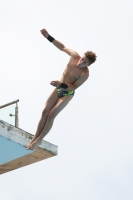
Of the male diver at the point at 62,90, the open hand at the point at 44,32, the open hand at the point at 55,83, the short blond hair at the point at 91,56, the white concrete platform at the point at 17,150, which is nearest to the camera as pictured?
the open hand at the point at 55,83

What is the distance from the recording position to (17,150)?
2117cm

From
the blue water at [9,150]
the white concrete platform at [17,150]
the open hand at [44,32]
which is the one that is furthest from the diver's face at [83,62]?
the blue water at [9,150]

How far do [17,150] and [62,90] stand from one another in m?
5.23

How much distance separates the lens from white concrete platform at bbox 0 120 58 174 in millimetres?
20547

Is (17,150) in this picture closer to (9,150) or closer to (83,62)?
(9,150)

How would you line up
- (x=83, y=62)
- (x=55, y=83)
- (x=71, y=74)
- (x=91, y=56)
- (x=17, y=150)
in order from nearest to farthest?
(x=55, y=83)
(x=91, y=56)
(x=83, y=62)
(x=71, y=74)
(x=17, y=150)

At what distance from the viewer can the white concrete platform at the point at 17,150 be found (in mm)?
20547

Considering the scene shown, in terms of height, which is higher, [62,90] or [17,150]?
[17,150]

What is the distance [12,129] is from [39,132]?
14.3 ft

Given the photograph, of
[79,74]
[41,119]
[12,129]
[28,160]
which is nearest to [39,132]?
[41,119]

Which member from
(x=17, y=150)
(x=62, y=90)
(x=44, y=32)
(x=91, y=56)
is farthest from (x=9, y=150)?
(x=91, y=56)

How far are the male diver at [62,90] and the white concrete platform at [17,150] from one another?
405cm

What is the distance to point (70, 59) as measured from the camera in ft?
53.8

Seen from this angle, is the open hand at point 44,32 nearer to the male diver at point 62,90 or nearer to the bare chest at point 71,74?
the male diver at point 62,90
